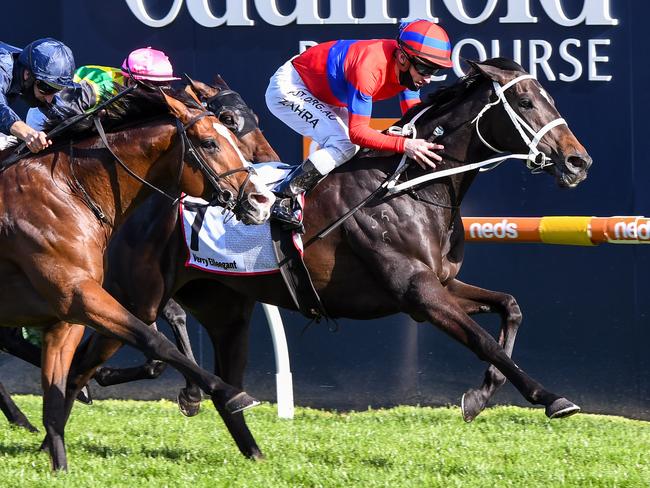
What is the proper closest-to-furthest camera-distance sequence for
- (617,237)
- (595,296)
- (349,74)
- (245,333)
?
1. (349,74)
2. (245,333)
3. (617,237)
4. (595,296)

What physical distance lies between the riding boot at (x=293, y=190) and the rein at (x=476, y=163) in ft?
0.50

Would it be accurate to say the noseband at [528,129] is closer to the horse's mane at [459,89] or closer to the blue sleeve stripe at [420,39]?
the horse's mane at [459,89]

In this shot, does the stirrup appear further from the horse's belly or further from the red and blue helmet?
the horse's belly

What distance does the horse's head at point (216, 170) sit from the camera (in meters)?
5.13

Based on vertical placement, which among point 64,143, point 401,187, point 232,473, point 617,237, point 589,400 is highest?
point 64,143

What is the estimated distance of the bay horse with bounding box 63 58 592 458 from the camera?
5.82 metres

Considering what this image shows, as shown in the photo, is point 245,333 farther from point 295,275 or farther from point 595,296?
point 595,296

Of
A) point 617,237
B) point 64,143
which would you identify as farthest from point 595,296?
point 64,143

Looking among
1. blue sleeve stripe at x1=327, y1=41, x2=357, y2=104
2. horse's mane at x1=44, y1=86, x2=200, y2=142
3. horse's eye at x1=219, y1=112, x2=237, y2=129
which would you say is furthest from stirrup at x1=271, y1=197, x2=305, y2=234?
horse's mane at x1=44, y1=86, x2=200, y2=142

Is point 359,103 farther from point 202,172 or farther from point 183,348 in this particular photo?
point 183,348

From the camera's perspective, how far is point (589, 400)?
754cm

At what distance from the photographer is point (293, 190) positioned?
6.08 meters

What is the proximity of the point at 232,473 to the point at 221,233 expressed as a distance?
51.6 inches

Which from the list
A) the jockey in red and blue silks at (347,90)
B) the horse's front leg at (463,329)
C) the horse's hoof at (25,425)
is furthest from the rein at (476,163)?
the horse's hoof at (25,425)
